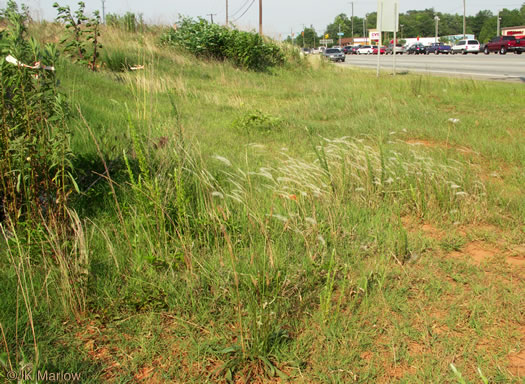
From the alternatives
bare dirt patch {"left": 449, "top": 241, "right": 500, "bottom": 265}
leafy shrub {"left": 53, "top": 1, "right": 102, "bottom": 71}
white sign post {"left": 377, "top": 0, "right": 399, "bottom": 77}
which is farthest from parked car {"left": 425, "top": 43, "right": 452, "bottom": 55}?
bare dirt patch {"left": 449, "top": 241, "right": 500, "bottom": 265}

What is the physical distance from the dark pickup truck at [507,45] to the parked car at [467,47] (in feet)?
15.3

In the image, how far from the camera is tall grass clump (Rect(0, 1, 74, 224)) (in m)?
2.93

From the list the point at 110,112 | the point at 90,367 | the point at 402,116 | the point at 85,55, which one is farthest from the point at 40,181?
the point at 85,55

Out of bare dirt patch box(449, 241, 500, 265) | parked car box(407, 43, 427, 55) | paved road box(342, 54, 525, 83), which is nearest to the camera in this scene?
bare dirt patch box(449, 241, 500, 265)

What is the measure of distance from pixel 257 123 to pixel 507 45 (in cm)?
4040

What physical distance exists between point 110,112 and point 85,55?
14.4 feet

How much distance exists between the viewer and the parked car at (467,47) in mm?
47500

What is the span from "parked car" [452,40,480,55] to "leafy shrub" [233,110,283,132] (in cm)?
4636

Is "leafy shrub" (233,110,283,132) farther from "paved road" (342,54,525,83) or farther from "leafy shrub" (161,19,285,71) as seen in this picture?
"paved road" (342,54,525,83)

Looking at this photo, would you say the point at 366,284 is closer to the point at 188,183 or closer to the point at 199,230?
the point at 199,230

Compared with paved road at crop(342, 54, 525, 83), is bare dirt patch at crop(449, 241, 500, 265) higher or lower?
lower

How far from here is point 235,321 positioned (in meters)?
2.67

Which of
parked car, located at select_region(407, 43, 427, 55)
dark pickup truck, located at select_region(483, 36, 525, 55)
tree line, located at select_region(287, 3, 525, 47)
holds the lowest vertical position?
dark pickup truck, located at select_region(483, 36, 525, 55)

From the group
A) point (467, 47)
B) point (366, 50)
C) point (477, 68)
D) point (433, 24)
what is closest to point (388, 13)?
point (477, 68)
